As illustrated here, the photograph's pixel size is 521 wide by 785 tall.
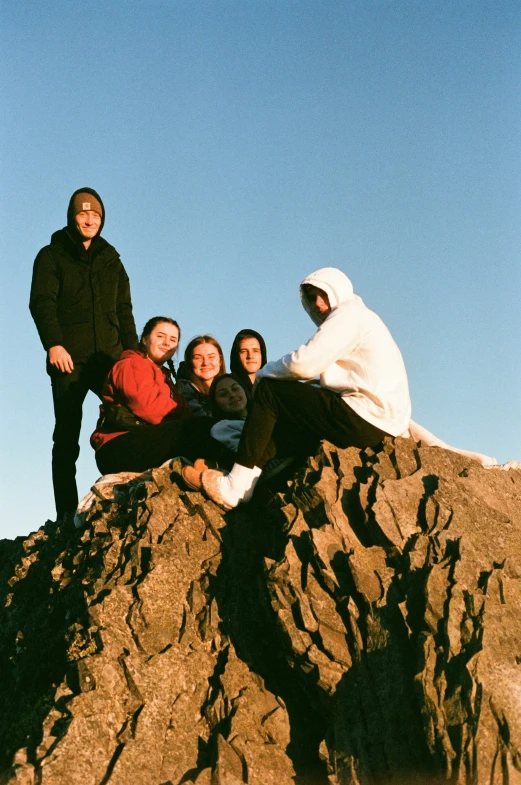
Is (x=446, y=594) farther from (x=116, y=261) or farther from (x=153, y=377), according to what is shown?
(x=116, y=261)

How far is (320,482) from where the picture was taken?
7.17 meters

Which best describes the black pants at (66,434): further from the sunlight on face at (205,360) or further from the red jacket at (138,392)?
the sunlight on face at (205,360)

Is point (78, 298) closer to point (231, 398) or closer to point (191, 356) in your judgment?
point (191, 356)

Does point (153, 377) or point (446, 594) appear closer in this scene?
point (446, 594)

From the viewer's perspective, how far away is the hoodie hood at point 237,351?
9.67 metres

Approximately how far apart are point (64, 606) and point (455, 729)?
3.53 m

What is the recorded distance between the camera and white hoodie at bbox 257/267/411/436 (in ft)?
23.5

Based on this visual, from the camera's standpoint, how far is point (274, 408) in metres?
7.25

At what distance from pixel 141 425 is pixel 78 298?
6.80 feet

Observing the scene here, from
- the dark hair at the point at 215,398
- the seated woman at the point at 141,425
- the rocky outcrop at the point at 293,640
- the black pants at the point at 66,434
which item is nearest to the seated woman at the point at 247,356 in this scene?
the dark hair at the point at 215,398

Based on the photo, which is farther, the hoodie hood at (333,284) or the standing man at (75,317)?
the standing man at (75,317)

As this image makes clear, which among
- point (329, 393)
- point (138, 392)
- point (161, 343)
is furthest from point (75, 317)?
point (329, 393)

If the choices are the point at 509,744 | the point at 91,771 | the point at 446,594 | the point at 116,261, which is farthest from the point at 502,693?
the point at 116,261

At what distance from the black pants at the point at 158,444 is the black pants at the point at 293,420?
0.80 m
